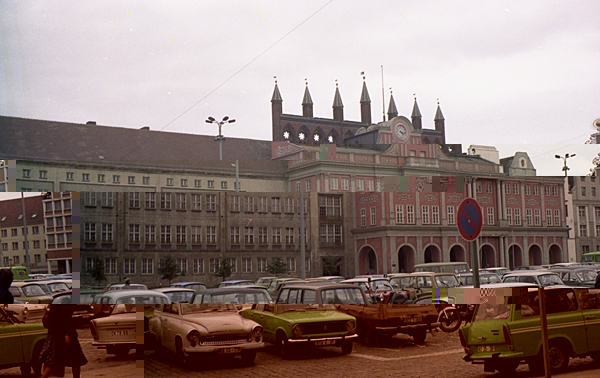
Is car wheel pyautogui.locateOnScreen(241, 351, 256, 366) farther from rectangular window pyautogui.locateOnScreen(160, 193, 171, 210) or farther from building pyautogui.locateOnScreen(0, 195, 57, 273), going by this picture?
building pyautogui.locateOnScreen(0, 195, 57, 273)

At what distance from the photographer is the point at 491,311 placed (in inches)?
120

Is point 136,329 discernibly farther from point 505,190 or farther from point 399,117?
point 505,190

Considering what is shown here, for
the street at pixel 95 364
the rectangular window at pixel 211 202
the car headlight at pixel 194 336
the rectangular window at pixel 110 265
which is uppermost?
the rectangular window at pixel 211 202

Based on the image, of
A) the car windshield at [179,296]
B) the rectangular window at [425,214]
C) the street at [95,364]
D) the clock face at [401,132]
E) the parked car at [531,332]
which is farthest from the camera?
the street at [95,364]

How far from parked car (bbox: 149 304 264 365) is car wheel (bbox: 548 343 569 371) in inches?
54.4

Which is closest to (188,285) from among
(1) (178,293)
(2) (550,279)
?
(1) (178,293)

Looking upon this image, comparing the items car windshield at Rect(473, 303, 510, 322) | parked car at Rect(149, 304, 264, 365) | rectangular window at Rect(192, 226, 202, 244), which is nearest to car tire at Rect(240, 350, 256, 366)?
parked car at Rect(149, 304, 264, 365)

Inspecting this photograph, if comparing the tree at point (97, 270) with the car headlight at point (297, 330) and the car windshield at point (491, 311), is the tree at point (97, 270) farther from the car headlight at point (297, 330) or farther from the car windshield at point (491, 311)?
the car windshield at point (491, 311)

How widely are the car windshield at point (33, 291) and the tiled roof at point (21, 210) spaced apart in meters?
0.35

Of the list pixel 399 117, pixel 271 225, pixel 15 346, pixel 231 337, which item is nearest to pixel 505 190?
pixel 399 117

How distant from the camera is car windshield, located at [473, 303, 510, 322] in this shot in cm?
303

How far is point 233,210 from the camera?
2.75m

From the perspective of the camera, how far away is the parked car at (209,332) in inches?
108

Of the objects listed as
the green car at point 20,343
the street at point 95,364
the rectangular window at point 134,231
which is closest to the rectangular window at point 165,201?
the rectangular window at point 134,231
